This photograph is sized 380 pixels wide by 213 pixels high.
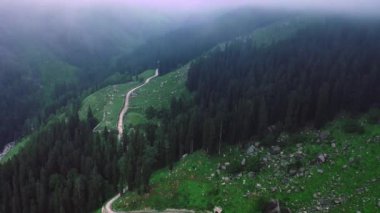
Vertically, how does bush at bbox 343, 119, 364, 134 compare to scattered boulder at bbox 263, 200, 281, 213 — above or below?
above

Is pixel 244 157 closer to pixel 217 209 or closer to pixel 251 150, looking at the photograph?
pixel 251 150

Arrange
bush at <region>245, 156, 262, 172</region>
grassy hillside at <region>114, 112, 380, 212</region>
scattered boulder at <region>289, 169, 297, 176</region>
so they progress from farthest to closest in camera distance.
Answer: bush at <region>245, 156, 262, 172</region>, scattered boulder at <region>289, 169, 297, 176</region>, grassy hillside at <region>114, 112, 380, 212</region>

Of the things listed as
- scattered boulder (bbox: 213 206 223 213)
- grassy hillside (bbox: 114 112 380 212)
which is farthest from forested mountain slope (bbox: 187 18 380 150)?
scattered boulder (bbox: 213 206 223 213)

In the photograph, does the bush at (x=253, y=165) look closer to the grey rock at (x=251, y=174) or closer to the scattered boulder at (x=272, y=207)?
the grey rock at (x=251, y=174)

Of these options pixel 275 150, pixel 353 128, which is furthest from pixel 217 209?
pixel 353 128

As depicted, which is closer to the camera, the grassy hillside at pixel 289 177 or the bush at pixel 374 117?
the grassy hillside at pixel 289 177

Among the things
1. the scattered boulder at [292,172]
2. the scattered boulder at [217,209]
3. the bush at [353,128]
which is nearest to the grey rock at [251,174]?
the scattered boulder at [292,172]

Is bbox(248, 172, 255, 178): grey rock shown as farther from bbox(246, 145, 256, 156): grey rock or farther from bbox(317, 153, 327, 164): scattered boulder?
bbox(317, 153, 327, 164): scattered boulder

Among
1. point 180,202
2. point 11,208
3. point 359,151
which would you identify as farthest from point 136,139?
point 359,151

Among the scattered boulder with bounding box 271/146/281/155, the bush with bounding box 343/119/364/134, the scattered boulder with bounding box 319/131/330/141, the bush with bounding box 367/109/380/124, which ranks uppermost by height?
the bush with bounding box 367/109/380/124
